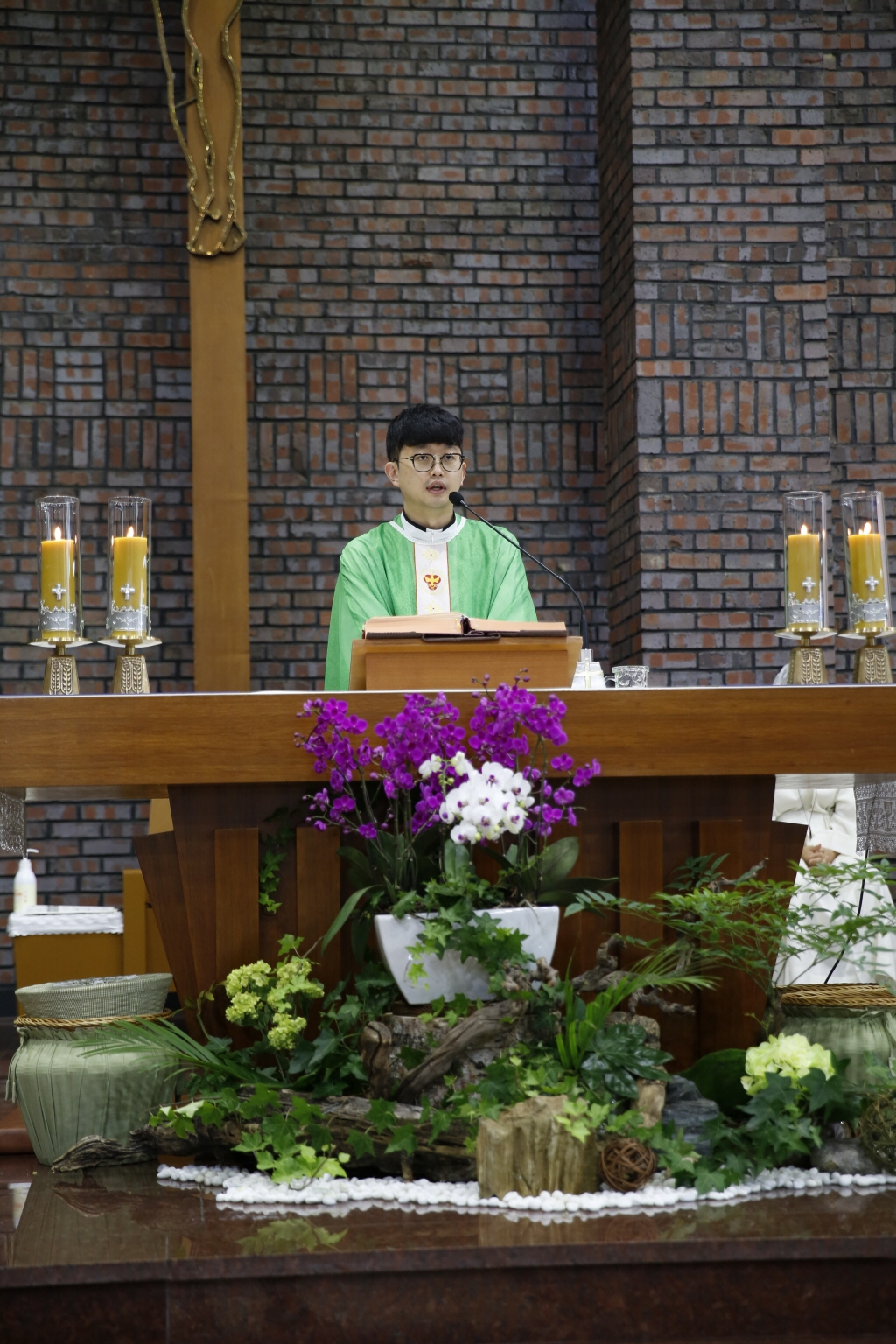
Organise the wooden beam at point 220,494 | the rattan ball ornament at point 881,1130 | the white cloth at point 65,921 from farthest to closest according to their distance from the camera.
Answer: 1. the wooden beam at point 220,494
2. the white cloth at point 65,921
3. the rattan ball ornament at point 881,1130

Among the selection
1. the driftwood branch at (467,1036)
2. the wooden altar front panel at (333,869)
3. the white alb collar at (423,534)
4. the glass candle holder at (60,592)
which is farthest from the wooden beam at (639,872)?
the white alb collar at (423,534)

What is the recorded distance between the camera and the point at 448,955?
96.7 inches

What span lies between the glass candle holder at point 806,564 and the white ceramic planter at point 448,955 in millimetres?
892

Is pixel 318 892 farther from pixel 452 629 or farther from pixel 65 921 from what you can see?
pixel 65 921

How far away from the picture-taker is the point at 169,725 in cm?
259

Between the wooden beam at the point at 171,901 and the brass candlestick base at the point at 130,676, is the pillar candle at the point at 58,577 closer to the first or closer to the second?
the brass candlestick base at the point at 130,676

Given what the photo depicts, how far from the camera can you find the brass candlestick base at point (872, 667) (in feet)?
9.45

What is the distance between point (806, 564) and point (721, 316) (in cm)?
262

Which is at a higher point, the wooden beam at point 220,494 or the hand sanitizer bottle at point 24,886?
the wooden beam at point 220,494

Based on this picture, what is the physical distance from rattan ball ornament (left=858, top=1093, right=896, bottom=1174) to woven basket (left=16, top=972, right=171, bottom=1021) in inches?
52.5

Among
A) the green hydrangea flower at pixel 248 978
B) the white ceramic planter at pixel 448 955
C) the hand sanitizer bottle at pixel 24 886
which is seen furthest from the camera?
the hand sanitizer bottle at pixel 24 886

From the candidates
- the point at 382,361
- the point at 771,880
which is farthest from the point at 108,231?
the point at 771,880

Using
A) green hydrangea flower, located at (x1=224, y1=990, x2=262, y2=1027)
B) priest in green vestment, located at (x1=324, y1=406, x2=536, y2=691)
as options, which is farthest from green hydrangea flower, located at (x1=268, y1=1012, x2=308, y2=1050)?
priest in green vestment, located at (x1=324, y1=406, x2=536, y2=691)

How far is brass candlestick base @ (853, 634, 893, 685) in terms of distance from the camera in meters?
2.88
